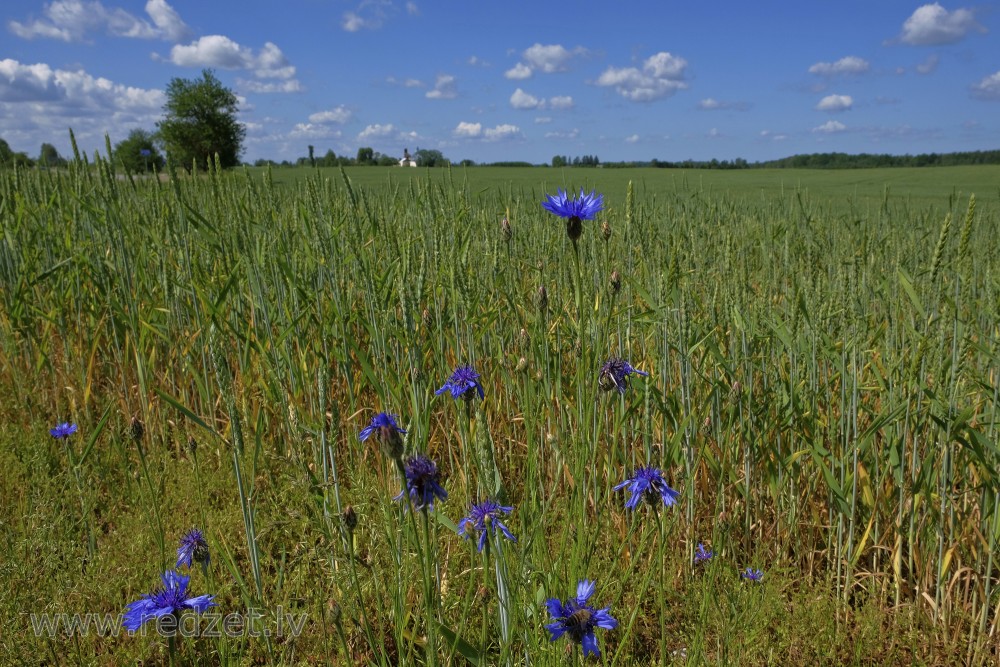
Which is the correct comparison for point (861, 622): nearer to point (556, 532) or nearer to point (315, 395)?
point (556, 532)

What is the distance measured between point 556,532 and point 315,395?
43.7 inches

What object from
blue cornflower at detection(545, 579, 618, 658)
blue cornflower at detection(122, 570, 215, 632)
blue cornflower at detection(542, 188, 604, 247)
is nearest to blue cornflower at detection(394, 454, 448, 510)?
blue cornflower at detection(545, 579, 618, 658)

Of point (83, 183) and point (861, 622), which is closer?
point (861, 622)

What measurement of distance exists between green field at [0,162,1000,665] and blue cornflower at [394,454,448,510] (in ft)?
0.15

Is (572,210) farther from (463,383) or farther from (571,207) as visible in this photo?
(463,383)

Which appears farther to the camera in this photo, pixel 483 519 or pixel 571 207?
pixel 571 207

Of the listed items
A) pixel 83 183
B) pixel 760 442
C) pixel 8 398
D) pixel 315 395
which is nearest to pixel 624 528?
pixel 760 442

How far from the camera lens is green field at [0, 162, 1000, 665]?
139 cm

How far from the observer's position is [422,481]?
1.05 metres

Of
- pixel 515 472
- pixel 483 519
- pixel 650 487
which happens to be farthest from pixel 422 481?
pixel 515 472

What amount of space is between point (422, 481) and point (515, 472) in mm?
1371

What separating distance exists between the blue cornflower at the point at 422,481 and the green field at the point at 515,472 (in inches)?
1.7

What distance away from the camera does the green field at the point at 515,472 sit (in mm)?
1393

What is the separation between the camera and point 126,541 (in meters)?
1.93
